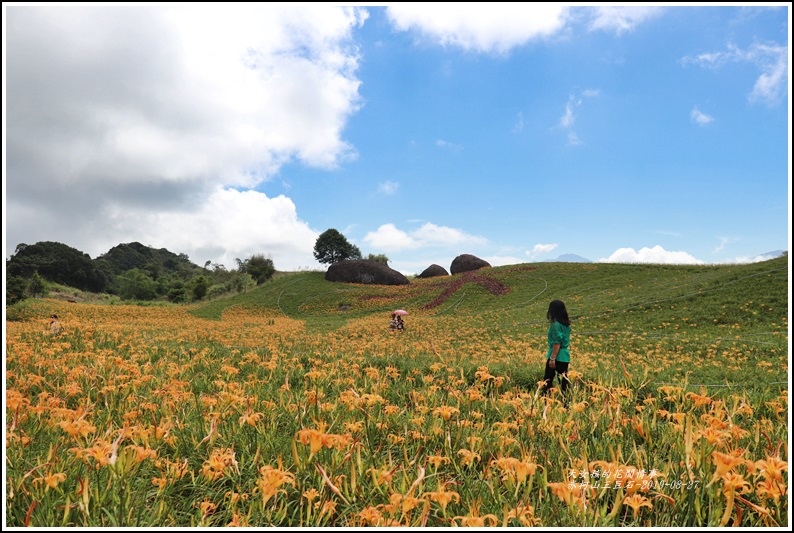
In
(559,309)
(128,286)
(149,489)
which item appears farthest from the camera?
(128,286)

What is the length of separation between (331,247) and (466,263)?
681 inches

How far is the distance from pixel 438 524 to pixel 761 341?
12136 millimetres

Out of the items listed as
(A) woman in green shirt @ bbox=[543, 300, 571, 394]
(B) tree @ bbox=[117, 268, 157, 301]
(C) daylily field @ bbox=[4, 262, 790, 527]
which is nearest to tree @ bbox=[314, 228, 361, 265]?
(B) tree @ bbox=[117, 268, 157, 301]

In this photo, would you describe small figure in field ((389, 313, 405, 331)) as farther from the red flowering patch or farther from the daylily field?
the red flowering patch

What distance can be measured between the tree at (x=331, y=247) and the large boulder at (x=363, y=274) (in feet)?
46.2

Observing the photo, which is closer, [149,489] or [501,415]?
[149,489]

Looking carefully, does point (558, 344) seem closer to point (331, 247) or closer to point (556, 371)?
point (556, 371)

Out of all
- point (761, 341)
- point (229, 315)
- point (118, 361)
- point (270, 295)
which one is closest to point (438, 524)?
point (118, 361)

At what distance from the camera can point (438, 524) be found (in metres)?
1.92

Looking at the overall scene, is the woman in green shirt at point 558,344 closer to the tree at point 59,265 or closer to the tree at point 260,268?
the tree at point 260,268

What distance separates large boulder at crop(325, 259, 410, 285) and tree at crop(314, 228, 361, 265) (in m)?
14.1

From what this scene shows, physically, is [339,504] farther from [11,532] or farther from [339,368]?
[339,368]

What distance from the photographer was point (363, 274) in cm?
3494

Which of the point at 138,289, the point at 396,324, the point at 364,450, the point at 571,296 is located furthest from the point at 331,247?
the point at 364,450
